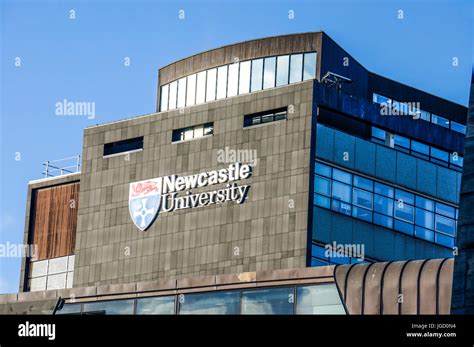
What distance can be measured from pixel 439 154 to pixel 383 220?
8283 millimetres

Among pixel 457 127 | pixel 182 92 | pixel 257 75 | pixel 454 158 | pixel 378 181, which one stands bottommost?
pixel 378 181

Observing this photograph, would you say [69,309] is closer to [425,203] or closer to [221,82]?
[221,82]

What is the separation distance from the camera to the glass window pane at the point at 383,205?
229ft

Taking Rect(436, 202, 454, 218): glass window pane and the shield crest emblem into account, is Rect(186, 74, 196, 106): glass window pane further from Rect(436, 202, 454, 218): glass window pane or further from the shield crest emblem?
Rect(436, 202, 454, 218): glass window pane

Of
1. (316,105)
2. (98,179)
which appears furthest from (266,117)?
(98,179)

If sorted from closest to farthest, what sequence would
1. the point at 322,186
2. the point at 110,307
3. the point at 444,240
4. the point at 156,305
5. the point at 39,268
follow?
the point at 156,305 < the point at 110,307 < the point at 322,186 < the point at 444,240 < the point at 39,268

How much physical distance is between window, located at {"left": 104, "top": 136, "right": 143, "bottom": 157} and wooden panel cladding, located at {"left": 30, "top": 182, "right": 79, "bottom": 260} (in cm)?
397

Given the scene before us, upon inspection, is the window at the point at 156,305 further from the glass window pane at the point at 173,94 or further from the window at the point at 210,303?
the glass window pane at the point at 173,94

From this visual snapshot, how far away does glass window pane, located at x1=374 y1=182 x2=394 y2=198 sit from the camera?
230ft

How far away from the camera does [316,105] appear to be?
68.1 m

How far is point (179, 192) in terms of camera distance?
7250cm

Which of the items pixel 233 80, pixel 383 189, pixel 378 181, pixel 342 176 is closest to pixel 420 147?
pixel 383 189

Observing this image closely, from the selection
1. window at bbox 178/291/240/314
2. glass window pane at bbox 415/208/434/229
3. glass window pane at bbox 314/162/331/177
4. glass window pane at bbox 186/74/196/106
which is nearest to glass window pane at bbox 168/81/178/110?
glass window pane at bbox 186/74/196/106
